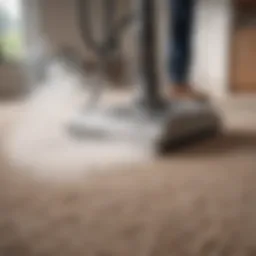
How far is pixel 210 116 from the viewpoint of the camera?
6.97 feet

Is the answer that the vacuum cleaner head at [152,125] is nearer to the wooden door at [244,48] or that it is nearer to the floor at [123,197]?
the floor at [123,197]

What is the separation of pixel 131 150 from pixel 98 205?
1.86ft

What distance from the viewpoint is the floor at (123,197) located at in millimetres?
1141

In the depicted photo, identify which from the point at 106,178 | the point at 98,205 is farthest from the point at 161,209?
the point at 106,178

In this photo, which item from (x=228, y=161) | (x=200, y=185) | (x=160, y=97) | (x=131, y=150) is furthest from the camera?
(x=160, y=97)

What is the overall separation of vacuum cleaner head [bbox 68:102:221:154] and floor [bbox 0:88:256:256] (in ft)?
0.17

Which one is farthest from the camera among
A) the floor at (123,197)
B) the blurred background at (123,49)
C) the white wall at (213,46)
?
the white wall at (213,46)

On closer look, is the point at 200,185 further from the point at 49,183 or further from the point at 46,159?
the point at 46,159

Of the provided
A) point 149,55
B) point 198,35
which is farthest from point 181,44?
point 149,55

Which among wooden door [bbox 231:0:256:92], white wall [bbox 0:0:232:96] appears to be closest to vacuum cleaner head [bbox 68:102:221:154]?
wooden door [bbox 231:0:256:92]

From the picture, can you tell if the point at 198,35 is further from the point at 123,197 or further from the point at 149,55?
the point at 123,197

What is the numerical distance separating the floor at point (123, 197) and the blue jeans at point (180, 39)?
74 cm

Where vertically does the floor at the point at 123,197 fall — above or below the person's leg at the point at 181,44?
below

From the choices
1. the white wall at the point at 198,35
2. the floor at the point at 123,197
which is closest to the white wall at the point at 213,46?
the white wall at the point at 198,35
